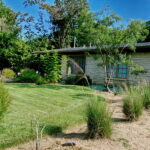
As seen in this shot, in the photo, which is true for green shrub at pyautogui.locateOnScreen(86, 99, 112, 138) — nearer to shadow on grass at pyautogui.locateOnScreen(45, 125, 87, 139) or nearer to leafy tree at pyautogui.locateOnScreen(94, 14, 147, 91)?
shadow on grass at pyautogui.locateOnScreen(45, 125, 87, 139)

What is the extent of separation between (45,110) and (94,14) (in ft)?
19.1

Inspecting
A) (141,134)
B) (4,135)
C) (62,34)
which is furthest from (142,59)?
(62,34)

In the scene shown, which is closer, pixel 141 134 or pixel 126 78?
pixel 141 134

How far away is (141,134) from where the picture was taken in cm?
315

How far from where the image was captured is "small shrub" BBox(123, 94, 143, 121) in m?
3.87

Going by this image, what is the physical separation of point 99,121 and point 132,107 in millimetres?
1316

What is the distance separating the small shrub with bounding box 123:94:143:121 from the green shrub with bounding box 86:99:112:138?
3.71ft

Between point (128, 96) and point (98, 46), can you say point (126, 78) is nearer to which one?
point (98, 46)

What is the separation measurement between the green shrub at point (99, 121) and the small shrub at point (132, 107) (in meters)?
1.13

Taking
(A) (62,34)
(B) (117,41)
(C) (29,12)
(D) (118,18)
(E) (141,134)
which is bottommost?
(E) (141,134)

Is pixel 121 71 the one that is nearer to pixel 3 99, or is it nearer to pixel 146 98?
pixel 146 98

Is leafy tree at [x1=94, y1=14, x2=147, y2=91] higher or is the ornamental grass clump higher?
leafy tree at [x1=94, y1=14, x2=147, y2=91]

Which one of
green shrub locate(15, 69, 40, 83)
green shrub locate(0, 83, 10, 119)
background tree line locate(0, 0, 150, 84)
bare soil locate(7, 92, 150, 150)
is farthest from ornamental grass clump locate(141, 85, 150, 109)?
green shrub locate(15, 69, 40, 83)

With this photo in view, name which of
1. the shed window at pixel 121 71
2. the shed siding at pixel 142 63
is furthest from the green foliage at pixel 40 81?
the shed siding at pixel 142 63
